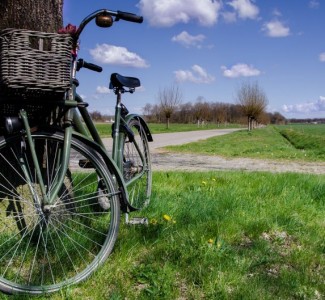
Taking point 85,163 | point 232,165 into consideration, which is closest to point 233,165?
point 232,165

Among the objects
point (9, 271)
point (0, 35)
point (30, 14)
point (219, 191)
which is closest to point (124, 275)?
point (9, 271)

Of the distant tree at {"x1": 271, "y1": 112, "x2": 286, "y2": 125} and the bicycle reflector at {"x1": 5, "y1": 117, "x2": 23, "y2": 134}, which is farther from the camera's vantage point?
the distant tree at {"x1": 271, "y1": 112, "x2": 286, "y2": 125}

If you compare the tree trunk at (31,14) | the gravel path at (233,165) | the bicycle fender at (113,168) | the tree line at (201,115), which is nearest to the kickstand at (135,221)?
the bicycle fender at (113,168)

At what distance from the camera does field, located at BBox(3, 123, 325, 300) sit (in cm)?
245

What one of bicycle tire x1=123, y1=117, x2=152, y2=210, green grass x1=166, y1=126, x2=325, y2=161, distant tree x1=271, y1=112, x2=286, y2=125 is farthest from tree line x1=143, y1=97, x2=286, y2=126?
bicycle tire x1=123, y1=117, x2=152, y2=210

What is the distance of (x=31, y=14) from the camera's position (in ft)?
9.74

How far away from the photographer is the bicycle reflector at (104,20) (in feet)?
8.50

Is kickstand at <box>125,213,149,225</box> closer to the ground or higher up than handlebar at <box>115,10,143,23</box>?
closer to the ground

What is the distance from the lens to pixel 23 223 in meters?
2.94

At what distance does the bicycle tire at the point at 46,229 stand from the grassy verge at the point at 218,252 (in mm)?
168

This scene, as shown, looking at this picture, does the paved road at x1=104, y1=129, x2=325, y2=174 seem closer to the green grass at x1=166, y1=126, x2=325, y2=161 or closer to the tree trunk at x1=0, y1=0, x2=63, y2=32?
the green grass at x1=166, y1=126, x2=325, y2=161

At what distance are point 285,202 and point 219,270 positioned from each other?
79.1 inches

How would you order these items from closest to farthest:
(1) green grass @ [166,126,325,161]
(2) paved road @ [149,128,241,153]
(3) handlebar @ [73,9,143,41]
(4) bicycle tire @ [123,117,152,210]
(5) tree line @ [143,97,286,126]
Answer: (3) handlebar @ [73,9,143,41] → (4) bicycle tire @ [123,117,152,210] → (1) green grass @ [166,126,325,161] → (2) paved road @ [149,128,241,153] → (5) tree line @ [143,97,286,126]

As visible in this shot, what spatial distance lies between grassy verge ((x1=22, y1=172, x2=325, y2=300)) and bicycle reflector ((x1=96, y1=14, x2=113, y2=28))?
1.55 metres
